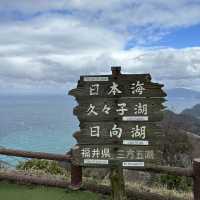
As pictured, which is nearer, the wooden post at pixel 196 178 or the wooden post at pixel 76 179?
the wooden post at pixel 196 178

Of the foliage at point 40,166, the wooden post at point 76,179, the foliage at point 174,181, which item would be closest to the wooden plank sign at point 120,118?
the wooden post at point 76,179

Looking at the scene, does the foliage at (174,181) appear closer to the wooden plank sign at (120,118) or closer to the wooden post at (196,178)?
the wooden post at (196,178)

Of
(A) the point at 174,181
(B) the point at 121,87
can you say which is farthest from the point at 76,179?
(A) the point at 174,181

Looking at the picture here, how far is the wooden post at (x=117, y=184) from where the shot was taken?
641 cm

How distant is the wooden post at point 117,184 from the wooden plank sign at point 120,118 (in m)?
0.27

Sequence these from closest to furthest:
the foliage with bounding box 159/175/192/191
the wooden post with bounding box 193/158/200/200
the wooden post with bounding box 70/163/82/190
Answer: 1. the wooden post with bounding box 193/158/200/200
2. the wooden post with bounding box 70/163/82/190
3. the foliage with bounding box 159/175/192/191

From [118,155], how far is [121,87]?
96 centimetres

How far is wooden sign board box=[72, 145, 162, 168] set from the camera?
20.1 ft

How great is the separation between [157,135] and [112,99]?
810 millimetres

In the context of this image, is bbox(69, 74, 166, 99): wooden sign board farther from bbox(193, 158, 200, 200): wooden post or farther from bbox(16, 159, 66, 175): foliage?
bbox(16, 159, 66, 175): foliage

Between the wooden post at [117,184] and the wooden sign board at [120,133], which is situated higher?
the wooden sign board at [120,133]

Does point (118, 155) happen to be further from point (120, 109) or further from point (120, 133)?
point (120, 109)

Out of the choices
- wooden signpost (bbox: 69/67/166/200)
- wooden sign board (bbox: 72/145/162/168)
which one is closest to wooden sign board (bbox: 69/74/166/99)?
wooden signpost (bbox: 69/67/166/200)

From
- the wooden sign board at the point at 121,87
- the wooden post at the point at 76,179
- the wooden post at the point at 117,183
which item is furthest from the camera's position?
the wooden post at the point at 76,179
